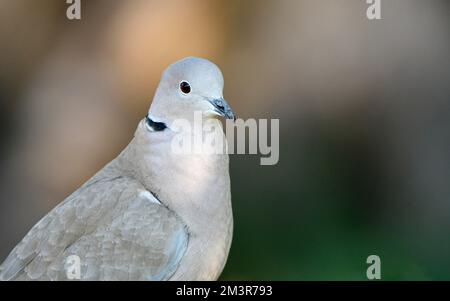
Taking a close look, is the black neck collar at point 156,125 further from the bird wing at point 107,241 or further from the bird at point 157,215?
the bird wing at point 107,241

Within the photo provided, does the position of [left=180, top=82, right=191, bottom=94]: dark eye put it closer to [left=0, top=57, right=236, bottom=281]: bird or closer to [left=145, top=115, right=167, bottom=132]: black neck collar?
[left=0, top=57, right=236, bottom=281]: bird

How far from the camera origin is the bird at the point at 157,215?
6.52 feet

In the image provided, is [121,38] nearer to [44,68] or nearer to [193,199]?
[44,68]

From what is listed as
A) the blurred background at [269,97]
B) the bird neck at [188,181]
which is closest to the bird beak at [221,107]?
the bird neck at [188,181]

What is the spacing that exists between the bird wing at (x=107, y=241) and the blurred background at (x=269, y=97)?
4.25 feet

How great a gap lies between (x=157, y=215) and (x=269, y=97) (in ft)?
5.27

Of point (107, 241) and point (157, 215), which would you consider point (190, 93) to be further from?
point (107, 241)

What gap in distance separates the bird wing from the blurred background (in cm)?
130

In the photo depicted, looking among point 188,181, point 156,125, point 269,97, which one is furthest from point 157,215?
point 269,97

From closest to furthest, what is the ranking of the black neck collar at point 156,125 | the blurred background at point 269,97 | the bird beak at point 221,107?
the bird beak at point 221,107 < the black neck collar at point 156,125 < the blurred background at point 269,97

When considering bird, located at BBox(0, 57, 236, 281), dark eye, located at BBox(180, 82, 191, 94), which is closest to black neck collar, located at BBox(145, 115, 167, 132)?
bird, located at BBox(0, 57, 236, 281)

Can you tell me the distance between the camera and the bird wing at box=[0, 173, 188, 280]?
77.9 inches
